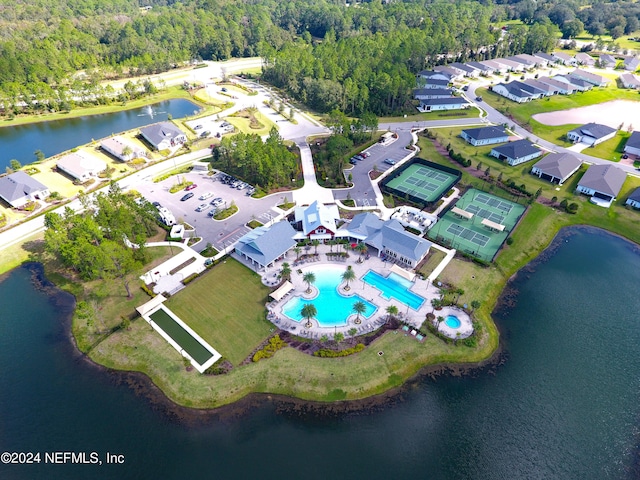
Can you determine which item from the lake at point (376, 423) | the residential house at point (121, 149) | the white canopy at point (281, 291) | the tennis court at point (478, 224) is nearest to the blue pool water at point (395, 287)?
the white canopy at point (281, 291)

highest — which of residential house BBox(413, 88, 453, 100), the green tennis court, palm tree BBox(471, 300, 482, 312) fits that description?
residential house BBox(413, 88, 453, 100)

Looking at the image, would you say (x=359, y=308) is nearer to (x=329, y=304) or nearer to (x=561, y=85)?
(x=329, y=304)

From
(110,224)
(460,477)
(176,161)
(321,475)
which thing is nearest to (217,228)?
(110,224)

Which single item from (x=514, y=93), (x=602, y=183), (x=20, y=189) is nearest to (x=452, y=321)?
(x=602, y=183)

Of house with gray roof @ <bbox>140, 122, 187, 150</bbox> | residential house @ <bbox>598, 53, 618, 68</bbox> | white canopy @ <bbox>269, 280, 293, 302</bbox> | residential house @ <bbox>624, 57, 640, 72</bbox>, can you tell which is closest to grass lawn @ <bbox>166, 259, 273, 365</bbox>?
white canopy @ <bbox>269, 280, 293, 302</bbox>

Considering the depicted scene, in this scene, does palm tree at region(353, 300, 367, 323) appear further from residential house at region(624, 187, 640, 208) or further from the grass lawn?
residential house at region(624, 187, 640, 208)

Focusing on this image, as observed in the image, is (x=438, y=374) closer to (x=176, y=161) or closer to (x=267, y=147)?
(x=267, y=147)

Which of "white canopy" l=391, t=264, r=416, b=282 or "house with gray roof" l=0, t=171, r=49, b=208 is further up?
"house with gray roof" l=0, t=171, r=49, b=208
